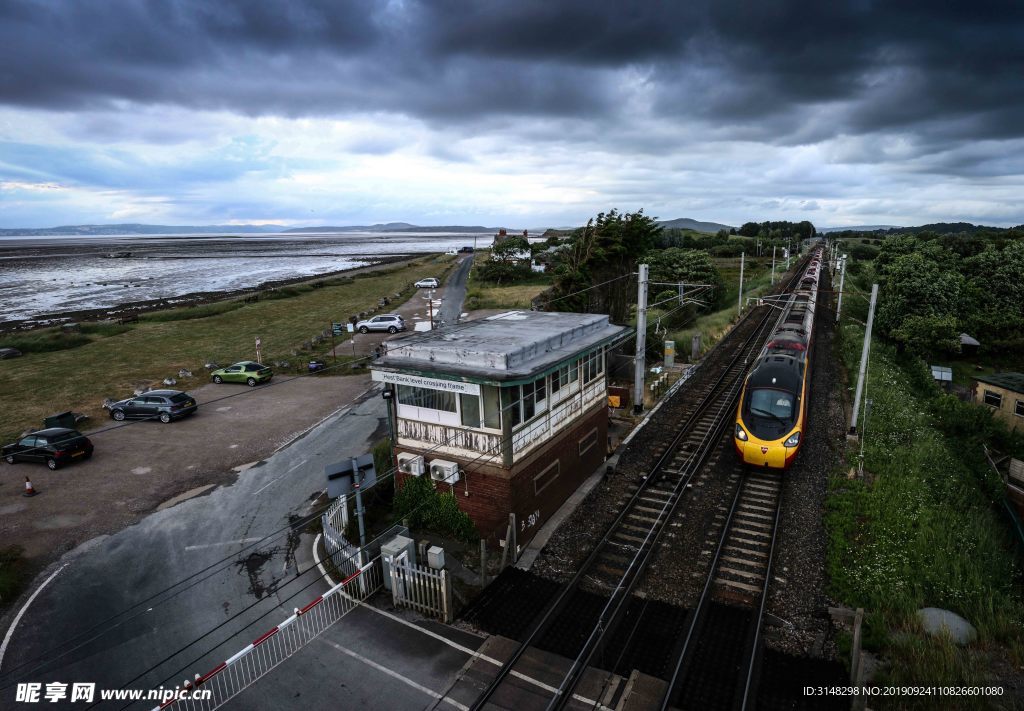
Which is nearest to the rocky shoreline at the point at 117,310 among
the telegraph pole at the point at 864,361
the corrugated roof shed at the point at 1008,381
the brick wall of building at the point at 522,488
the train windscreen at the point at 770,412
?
the brick wall of building at the point at 522,488

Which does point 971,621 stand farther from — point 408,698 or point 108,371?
point 108,371

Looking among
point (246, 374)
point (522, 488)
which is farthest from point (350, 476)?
point (246, 374)

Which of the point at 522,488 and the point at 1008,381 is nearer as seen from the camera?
the point at 522,488

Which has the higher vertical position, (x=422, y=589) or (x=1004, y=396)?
(x=422, y=589)

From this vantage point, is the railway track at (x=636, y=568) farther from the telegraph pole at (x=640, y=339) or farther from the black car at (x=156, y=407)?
the black car at (x=156, y=407)

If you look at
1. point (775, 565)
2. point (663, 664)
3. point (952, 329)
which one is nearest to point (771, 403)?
point (775, 565)

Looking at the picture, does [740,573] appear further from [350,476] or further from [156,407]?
[156,407]
